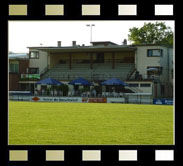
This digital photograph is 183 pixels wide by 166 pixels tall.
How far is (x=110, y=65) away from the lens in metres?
48.3

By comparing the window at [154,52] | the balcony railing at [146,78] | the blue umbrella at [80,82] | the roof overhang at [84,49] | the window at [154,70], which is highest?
the roof overhang at [84,49]

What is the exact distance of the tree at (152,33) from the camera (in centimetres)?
5526

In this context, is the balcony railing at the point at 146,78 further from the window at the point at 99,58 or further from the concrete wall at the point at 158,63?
the window at the point at 99,58

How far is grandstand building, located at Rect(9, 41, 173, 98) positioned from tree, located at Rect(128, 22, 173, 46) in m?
6.56

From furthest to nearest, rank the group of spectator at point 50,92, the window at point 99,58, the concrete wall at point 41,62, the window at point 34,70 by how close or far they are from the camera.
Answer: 1. the window at point 99,58
2. the concrete wall at point 41,62
3. the window at point 34,70
4. the group of spectator at point 50,92

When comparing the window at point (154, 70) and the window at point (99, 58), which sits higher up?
the window at point (99, 58)

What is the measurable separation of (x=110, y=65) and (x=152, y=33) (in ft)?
36.3

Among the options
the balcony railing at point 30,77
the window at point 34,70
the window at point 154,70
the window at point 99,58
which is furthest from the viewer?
the window at point 99,58

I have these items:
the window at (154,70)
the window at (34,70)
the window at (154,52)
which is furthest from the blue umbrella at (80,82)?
the window at (34,70)

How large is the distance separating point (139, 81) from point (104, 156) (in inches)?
1551

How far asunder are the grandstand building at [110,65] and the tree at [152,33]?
656 cm

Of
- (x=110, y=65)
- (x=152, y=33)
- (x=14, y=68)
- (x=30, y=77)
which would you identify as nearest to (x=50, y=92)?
(x=30, y=77)
